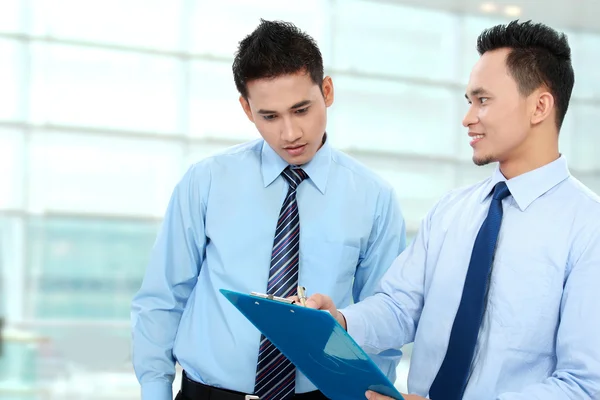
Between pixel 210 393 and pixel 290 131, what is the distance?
2.15ft

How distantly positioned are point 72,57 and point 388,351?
17.5 ft

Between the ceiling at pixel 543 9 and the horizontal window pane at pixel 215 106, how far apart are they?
Result: 81.7 inches

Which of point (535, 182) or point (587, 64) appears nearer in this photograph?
point (535, 182)

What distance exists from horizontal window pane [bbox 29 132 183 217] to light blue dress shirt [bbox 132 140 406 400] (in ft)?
15.8

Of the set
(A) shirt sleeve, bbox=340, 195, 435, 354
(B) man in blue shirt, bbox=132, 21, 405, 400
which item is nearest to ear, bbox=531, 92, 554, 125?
(A) shirt sleeve, bbox=340, 195, 435, 354

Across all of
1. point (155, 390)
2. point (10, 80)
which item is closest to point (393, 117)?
point (10, 80)

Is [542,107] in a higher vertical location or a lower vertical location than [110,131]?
higher

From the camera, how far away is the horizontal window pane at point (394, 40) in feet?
24.7

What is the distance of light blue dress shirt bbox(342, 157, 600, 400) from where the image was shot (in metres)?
1.46

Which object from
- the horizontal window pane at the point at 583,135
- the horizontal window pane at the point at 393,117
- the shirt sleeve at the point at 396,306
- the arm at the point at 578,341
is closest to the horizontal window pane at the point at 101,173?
the horizontal window pane at the point at 393,117

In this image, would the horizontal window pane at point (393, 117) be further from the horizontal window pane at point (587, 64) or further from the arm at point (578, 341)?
the arm at point (578, 341)

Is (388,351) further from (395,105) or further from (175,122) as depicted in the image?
(395,105)

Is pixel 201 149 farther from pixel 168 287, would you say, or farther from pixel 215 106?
pixel 168 287

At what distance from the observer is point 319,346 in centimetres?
142
